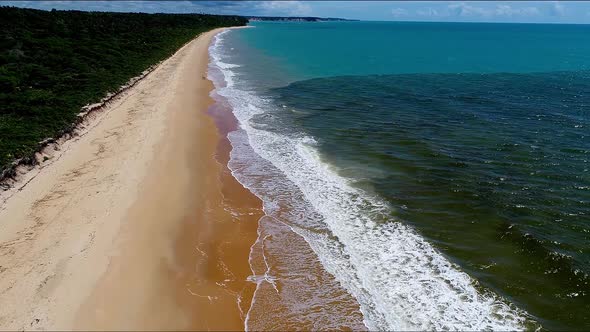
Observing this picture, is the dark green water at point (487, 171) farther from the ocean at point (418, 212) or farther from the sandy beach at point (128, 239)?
the sandy beach at point (128, 239)

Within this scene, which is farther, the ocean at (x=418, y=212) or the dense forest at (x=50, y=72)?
the dense forest at (x=50, y=72)

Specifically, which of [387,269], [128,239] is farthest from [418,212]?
[128,239]

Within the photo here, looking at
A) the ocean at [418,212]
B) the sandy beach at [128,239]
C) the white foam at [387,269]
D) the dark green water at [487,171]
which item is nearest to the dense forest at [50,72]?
the sandy beach at [128,239]

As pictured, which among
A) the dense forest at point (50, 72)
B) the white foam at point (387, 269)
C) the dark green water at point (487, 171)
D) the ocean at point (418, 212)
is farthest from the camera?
the dense forest at point (50, 72)

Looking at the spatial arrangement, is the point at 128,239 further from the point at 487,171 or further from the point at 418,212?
the point at 487,171

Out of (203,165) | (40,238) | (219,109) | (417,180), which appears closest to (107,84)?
(219,109)

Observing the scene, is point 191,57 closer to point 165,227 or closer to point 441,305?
point 165,227

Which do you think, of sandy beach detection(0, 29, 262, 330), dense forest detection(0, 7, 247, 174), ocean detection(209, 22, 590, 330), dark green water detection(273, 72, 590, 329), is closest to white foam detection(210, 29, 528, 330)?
ocean detection(209, 22, 590, 330)
